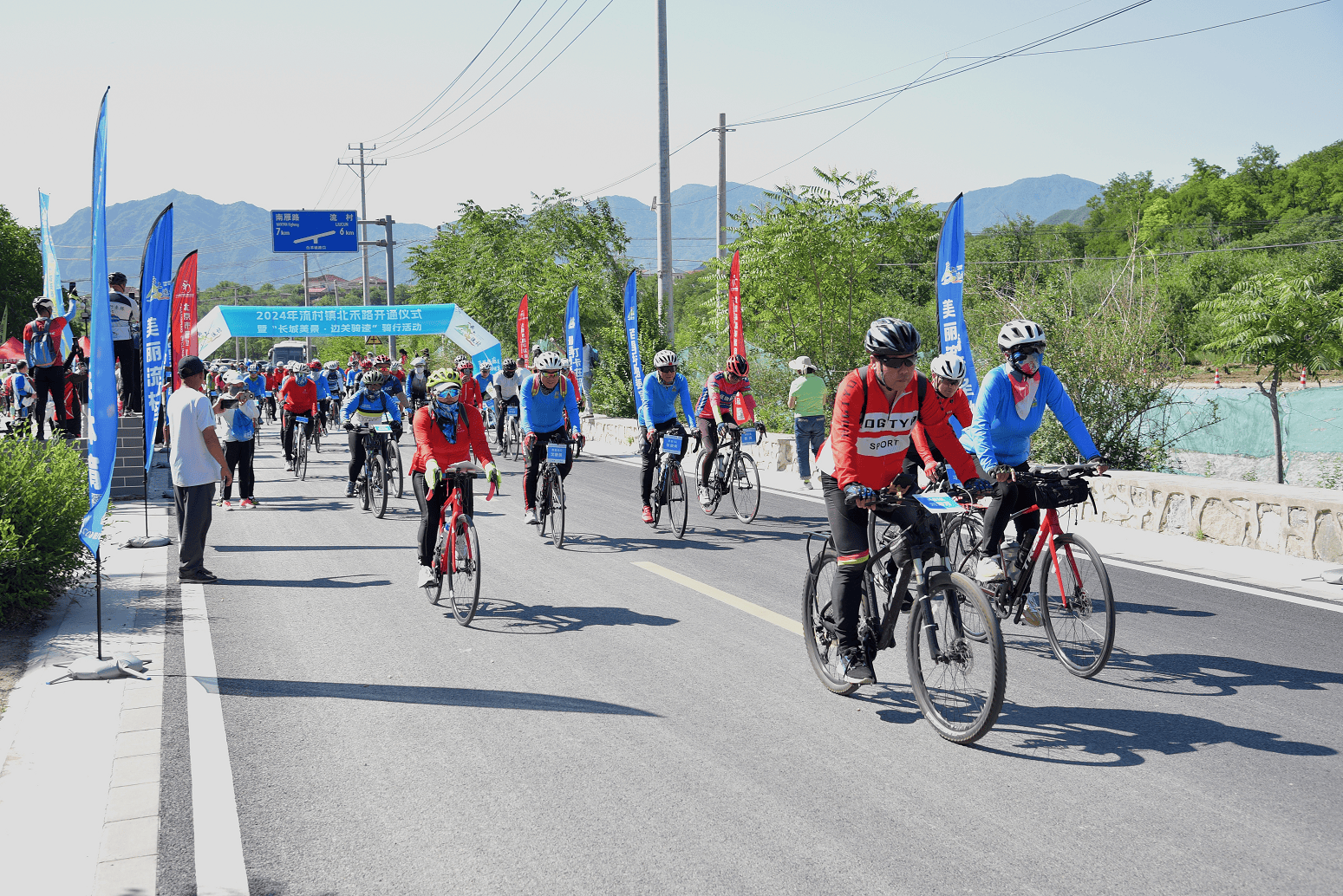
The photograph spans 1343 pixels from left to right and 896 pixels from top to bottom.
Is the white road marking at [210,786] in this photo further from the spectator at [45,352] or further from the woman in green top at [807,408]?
the spectator at [45,352]

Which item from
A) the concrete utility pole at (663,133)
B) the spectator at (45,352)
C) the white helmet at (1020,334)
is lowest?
the white helmet at (1020,334)

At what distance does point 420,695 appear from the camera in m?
5.81

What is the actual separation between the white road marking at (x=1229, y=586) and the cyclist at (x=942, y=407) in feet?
7.63

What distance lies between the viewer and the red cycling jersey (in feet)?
17.3

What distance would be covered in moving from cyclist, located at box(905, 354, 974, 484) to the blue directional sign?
41.8 metres

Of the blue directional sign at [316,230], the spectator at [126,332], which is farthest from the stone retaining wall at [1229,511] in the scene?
the blue directional sign at [316,230]

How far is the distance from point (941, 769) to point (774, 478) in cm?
1241

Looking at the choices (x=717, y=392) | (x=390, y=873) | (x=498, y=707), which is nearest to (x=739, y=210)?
(x=717, y=392)

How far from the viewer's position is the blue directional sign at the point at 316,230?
150 ft

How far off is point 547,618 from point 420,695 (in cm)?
188

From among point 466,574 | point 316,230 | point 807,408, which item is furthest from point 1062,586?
point 316,230

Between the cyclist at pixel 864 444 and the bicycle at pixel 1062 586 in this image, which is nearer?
the cyclist at pixel 864 444

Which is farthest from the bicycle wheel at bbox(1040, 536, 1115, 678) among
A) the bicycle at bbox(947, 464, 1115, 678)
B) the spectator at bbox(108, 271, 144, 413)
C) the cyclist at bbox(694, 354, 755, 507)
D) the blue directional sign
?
the blue directional sign

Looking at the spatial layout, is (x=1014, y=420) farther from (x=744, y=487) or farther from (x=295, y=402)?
(x=295, y=402)
